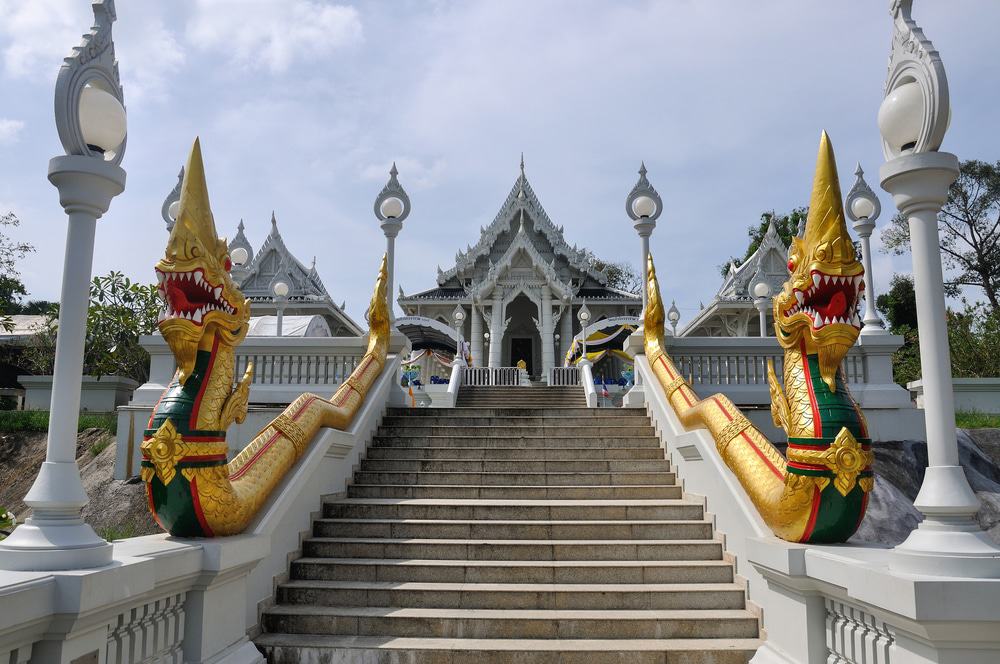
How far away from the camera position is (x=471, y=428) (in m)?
8.25

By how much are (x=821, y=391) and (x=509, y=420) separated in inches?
207

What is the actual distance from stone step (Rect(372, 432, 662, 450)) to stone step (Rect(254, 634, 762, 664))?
3.43m

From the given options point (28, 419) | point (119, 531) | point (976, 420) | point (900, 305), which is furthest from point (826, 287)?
point (900, 305)

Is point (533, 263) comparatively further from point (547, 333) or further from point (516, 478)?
point (516, 478)

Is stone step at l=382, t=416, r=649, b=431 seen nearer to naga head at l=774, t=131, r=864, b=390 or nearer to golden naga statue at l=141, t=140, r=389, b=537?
golden naga statue at l=141, t=140, r=389, b=537

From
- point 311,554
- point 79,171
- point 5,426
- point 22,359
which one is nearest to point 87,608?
point 79,171

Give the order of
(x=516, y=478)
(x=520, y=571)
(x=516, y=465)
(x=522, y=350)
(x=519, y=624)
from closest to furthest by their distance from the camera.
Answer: (x=519, y=624) → (x=520, y=571) → (x=516, y=478) → (x=516, y=465) → (x=522, y=350)

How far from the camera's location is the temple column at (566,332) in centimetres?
2627

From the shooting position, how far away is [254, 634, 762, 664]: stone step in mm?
4449

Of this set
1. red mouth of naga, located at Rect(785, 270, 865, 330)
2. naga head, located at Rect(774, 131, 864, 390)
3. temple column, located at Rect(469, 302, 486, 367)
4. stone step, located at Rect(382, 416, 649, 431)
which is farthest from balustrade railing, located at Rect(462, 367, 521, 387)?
red mouth of naga, located at Rect(785, 270, 865, 330)

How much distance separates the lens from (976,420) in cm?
1141

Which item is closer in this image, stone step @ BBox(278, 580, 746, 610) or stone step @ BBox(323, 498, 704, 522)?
stone step @ BBox(278, 580, 746, 610)

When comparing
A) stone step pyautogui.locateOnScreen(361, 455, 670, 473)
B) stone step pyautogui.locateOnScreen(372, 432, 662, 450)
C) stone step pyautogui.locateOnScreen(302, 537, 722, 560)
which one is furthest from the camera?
stone step pyautogui.locateOnScreen(372, 432, 662, 450)

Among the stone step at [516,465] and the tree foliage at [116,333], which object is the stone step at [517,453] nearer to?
the stone step at [516,465]
